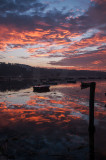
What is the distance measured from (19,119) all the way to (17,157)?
7643 mm

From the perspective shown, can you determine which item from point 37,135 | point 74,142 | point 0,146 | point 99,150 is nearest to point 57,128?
point 37,135

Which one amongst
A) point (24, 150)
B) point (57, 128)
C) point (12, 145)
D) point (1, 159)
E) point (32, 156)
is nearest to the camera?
point (1, 159)

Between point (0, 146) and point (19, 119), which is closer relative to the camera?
point (0, 146)

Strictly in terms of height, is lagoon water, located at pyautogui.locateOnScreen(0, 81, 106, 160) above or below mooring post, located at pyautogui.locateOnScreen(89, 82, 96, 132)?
below

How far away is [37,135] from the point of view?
11.1m

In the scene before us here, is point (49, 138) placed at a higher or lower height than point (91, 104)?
lower

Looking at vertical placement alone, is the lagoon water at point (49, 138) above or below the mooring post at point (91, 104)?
below

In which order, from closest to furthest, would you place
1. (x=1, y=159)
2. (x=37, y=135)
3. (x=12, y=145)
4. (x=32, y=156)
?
Result: 1. (x=1, y=159)
2. (x=32, y=156)
3. (x=12, y=145)
4. (x=37, y=135)

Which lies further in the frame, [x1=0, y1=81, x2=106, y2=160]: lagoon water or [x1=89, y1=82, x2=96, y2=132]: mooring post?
[x1=89, y1=82, x2=96, y2=132]: mooring post

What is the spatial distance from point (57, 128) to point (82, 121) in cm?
335

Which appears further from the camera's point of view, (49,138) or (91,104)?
(91,104)

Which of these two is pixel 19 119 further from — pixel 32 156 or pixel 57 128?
pixel 32 156

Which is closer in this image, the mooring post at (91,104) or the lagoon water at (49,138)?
the lagoon water at (49,138)

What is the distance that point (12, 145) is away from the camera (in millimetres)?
9328
